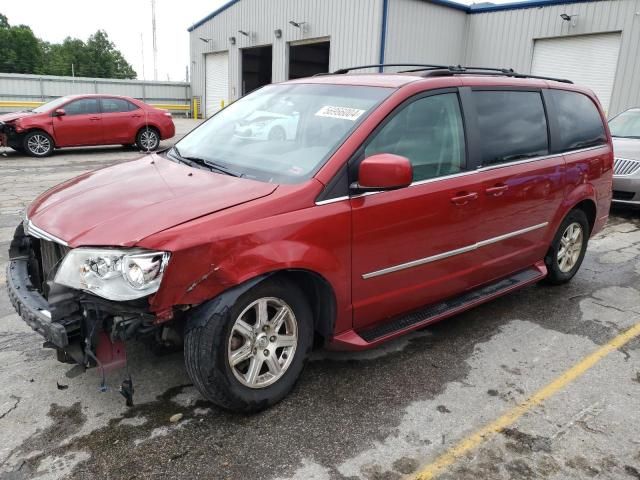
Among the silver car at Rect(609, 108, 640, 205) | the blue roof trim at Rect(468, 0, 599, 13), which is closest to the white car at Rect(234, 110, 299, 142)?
the silver car at Rect(609, 108, 640, 205)

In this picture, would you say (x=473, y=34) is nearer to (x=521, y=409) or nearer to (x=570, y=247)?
(x=570, y=247)

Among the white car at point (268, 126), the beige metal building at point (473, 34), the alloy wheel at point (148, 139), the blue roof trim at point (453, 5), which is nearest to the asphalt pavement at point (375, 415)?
the white car at point (268, 126)

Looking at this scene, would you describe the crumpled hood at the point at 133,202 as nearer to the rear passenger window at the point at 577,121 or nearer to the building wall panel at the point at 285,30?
the rear passenger window at the point at 577,121

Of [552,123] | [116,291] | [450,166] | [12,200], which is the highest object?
[552,123]

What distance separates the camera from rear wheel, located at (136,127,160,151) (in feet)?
47.5

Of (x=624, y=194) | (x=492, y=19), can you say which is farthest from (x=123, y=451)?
(x=492, y=19)

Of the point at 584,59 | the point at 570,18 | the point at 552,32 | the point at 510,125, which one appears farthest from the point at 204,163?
the point at 552,32

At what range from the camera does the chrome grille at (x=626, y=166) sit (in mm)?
8047

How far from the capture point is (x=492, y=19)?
18766 mm

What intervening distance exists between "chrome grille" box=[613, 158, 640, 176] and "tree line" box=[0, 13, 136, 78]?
72558 mm

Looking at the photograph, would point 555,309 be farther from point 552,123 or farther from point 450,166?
point 450,166

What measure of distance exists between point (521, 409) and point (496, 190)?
4.89 feet

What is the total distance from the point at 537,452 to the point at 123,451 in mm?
1995

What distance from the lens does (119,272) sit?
8.21 feet
